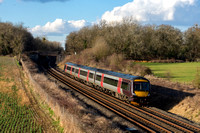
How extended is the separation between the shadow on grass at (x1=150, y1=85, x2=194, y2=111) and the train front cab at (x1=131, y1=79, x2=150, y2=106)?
127 inches

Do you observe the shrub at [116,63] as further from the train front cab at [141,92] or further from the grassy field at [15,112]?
the train front cab at [141,92]

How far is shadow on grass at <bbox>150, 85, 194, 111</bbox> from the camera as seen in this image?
19.4 meters

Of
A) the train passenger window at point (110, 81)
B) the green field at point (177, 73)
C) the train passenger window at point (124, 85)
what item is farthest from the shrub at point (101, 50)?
the train passenger window at point (124, 85)

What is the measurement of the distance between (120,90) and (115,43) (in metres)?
37.2

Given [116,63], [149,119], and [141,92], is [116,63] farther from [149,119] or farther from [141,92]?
[149,119]

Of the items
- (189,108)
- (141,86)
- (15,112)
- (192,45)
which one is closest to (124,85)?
(141,86)

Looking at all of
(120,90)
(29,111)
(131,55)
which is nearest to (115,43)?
(131,55)

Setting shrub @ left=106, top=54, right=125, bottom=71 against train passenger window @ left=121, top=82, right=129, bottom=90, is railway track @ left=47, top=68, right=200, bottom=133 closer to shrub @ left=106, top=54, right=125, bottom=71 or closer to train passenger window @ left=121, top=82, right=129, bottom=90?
train passenger window @ left=121, top=82, right=129, bottom=90

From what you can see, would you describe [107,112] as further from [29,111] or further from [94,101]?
[29,111]

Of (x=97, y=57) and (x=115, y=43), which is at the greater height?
(x=115, y=43)

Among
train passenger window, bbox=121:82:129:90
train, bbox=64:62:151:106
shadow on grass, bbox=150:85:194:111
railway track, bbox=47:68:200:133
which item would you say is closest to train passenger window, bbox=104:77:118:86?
train, bbox=64:62:151:106

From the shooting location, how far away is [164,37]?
71125 mm

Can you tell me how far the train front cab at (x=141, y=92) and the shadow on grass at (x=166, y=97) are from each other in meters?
3.23

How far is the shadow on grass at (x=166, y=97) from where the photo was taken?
1936 centimetres
